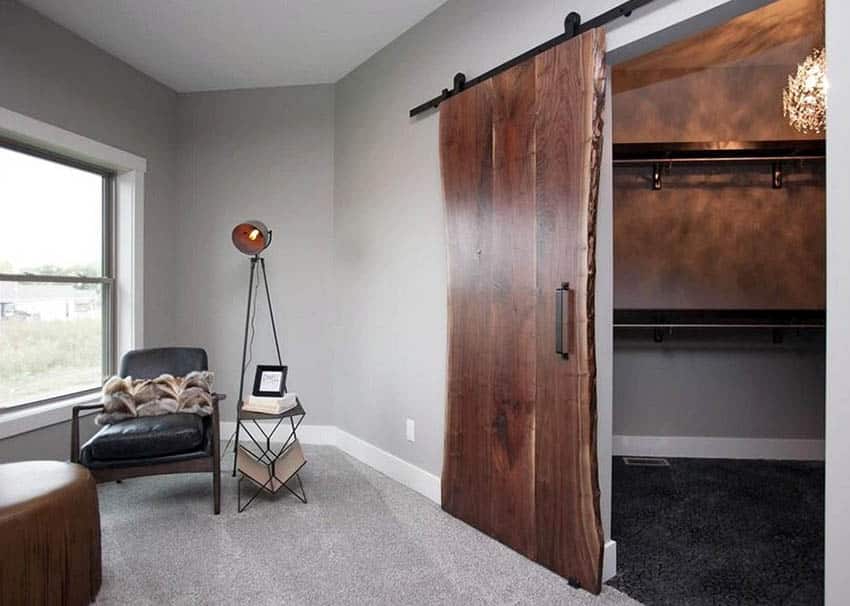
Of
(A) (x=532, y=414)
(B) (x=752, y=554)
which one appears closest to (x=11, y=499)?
(A) (x=532, y=414)

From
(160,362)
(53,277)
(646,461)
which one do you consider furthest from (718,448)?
(53,277)

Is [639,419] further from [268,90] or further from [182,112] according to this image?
[182,112]

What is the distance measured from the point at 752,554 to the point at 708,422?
1608mm

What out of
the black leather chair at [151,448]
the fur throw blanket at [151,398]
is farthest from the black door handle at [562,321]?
the fur throw blanket at [151,398]

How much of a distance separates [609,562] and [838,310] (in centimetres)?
135

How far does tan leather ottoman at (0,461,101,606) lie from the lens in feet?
5.64

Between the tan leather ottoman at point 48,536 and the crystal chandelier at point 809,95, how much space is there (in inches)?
158

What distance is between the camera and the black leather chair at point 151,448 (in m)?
2.65

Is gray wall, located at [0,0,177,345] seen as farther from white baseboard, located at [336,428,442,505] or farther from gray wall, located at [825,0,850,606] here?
gray wall, located at [825,0,850,606]

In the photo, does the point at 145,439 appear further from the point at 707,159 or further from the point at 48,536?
the point at 707,159

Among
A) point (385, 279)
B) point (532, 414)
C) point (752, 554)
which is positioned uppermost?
point (385, 279)

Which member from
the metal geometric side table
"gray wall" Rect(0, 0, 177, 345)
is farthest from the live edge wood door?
"gray wall" Rect(0, 0, 177, 345)

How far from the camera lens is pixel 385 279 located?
3.54 m

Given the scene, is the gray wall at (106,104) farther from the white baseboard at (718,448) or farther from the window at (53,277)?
the white baseboard at (718,448)
